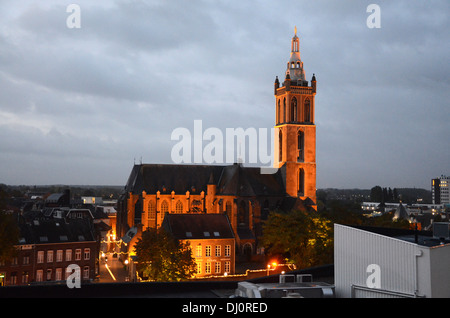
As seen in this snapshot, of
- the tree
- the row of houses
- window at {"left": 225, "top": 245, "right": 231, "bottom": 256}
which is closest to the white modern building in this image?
the tree

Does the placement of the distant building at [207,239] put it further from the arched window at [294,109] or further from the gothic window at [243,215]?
the arched window at [294,109]

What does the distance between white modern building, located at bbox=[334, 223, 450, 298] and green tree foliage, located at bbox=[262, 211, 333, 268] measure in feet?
82.0

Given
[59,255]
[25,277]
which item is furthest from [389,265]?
[59,255]

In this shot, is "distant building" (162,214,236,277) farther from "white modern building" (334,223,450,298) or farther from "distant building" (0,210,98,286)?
"white modern building" (334,223,450,298)

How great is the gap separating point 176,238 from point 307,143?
112ft

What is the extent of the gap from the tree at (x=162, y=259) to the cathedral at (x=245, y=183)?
28.8 m

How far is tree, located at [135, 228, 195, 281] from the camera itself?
150 ft

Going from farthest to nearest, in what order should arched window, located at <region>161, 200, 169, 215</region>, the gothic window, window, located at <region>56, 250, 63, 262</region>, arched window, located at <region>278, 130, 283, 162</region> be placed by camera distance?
arched window, located at <region>278, 130, 283, 162</region> → arched window, located at <region>161, 200, 169, 215</region> → the gothic window → window, located at <region>56, 250, 63, 262</region>

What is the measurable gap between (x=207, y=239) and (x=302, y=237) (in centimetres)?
1284

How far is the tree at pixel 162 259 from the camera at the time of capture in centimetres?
4575

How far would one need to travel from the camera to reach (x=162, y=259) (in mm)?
45938
